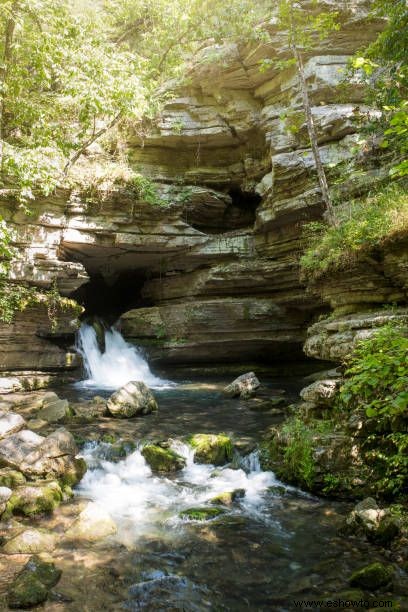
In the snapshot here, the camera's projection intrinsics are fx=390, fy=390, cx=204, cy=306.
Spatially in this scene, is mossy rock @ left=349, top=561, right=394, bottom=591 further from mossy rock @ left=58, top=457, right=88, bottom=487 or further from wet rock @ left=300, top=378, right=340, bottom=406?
mossy rock @ left=58, top=457, right=88, bottom=487

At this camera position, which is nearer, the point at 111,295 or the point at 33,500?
the point at 33,500

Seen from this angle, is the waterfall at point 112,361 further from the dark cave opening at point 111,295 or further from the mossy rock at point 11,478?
the mossy rock at point 11,478

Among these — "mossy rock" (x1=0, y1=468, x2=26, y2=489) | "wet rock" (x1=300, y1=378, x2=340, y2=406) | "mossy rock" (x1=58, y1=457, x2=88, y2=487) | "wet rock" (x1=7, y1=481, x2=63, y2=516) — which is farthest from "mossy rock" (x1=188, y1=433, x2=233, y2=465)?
"mossy rock" (x1=0, y1=468, x2=26, y2=489)

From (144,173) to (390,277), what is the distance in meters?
10.9

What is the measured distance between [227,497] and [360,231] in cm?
588

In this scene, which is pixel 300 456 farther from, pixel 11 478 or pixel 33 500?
pixel 11 478

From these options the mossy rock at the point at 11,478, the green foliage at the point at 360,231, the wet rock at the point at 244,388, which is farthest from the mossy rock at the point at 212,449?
the wet rock at the point at 244,388

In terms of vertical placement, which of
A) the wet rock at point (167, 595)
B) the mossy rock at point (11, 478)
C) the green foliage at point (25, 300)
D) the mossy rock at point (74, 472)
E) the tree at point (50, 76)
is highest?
the tree at point (50, 76)

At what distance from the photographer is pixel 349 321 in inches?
302

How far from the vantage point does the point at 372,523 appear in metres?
4.25

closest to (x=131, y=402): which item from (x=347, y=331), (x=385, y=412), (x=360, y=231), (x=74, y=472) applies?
(x=74, y=472)

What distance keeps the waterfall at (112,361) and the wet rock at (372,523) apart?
10744mm

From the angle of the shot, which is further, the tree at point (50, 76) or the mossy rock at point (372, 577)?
the tree at point (50, 76)

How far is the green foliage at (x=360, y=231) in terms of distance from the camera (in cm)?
773
